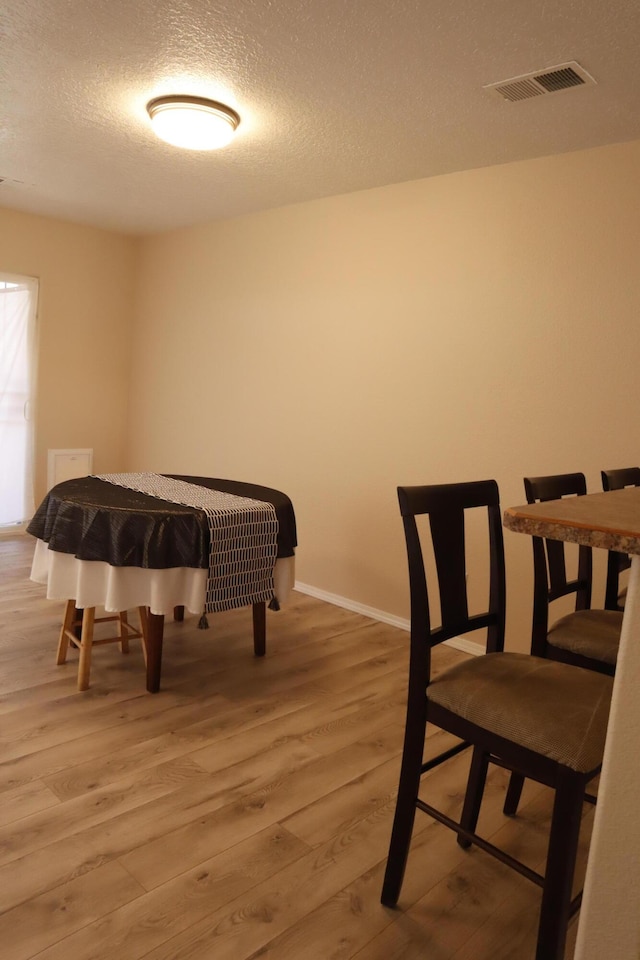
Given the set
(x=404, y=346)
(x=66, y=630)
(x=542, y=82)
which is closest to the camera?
(x=542, y=82)

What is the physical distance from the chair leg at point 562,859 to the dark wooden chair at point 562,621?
568 mm

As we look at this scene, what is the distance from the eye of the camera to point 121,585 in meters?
2.63

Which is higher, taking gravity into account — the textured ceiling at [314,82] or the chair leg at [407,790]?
the textured ceiling at [314,82]

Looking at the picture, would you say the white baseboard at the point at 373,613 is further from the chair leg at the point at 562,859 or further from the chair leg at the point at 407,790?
the chair leg at the point at 562,859

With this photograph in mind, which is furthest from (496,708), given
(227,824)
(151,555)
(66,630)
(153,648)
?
Result: (66,630)

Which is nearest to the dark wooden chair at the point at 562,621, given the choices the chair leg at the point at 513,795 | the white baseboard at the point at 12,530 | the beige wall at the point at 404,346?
the chair leg at the point at 513,795

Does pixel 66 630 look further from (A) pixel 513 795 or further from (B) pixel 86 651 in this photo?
(A) pixel 513 795

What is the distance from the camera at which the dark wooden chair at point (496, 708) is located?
1.27 meters

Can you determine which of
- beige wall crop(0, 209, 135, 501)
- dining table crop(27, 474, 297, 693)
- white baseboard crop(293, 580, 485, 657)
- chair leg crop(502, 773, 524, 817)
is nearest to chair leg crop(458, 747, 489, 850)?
chair leg crop(502, 773, 524, 817)

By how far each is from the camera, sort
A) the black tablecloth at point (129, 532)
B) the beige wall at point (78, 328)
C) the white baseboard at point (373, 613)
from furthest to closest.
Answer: the beige wall at point (78, 328), the white baseboard at point (373, 613), the black tablecloth at point (129, 532)

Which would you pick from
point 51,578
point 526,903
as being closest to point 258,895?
point 526,903

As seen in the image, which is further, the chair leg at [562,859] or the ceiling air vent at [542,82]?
the ceiling air vent at [542,82]

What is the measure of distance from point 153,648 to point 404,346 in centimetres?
207

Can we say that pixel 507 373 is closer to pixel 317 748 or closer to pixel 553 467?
pixel 553 467
